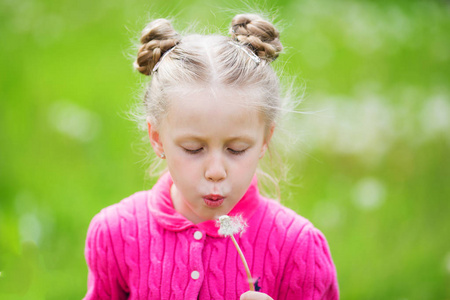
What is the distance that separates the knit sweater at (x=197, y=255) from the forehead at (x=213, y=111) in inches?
12.5

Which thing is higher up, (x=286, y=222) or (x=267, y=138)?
(x=267, y=138)

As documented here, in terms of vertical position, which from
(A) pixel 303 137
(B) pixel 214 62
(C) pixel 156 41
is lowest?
(B) pixel 214 62

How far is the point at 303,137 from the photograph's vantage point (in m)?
3.45

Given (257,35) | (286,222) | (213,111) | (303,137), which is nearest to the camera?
(213,111)

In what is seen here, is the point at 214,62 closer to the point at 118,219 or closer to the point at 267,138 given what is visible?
the point at 267,138

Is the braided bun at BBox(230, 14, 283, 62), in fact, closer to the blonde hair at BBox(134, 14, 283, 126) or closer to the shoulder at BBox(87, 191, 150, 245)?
the blonde hair at BBox(134, 14, 283, 126)

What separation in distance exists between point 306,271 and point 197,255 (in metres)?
0.32

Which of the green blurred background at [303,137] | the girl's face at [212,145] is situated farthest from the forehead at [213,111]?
the green blurred background at [303,137]

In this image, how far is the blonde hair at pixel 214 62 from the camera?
1689 millimetres

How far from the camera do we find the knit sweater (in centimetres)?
182

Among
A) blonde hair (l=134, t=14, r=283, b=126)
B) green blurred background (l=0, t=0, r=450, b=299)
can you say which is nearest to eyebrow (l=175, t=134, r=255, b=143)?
blonde hair (l=134, t=14, r=283, b=126)

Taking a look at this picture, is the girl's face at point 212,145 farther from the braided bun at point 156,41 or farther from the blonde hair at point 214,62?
the braided bun at point 156,41

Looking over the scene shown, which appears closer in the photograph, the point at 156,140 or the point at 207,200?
the point at 207,200

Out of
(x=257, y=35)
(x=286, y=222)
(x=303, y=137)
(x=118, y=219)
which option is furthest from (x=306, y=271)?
(x=303, y=137)
